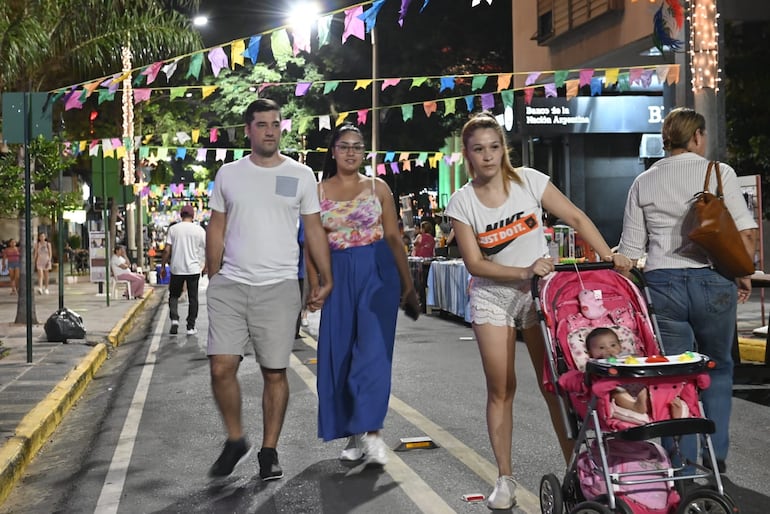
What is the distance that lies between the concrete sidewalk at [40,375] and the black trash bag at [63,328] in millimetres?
102

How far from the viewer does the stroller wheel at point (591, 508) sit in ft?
14.0

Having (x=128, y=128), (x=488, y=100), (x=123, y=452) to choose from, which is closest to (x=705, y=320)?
(x=123, y=452)

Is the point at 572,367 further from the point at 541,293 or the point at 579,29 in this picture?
the point at 579,29

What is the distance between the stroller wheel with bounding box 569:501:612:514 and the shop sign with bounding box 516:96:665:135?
70.6ft

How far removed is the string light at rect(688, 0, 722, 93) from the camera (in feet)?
37.9

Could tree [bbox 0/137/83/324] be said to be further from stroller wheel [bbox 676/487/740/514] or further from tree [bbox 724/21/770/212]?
tree [bbox 724/21/770/212]


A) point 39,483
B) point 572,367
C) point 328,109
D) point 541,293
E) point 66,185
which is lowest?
point 39,483

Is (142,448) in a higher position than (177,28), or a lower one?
lower

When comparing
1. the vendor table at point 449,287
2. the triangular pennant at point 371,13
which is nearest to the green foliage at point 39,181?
the triangular pennant at point 371,13

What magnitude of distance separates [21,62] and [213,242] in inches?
475

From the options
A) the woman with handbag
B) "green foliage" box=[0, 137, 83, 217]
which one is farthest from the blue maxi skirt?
"green foliage" box=[0, 137, 83, 217]

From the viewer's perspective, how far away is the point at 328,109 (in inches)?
1662

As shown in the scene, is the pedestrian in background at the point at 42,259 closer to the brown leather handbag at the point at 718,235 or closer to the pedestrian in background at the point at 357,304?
the pedestrian in background at the point at 357,304

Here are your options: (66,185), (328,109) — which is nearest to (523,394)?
(328,109)
